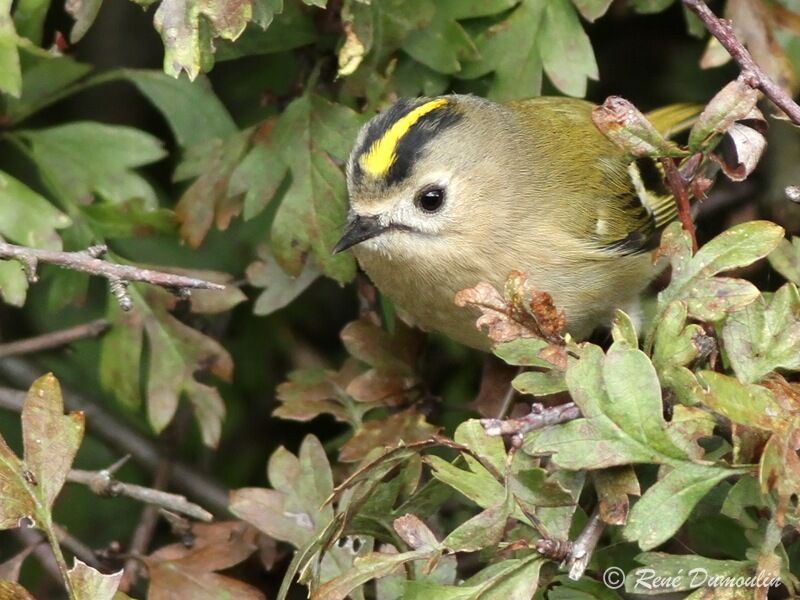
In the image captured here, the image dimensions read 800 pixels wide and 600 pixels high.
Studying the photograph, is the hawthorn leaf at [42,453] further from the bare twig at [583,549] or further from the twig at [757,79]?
the twig at [757,79]

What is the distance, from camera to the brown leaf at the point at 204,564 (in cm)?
213

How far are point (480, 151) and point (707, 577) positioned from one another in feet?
4.57

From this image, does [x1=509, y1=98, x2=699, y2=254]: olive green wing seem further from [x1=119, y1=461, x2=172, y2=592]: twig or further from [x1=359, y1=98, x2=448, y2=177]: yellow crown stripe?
[x1=119, y1=461, x2=172, y2=592]: twig

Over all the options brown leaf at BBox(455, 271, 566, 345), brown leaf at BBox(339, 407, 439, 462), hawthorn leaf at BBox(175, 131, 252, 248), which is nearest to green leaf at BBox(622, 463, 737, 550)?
brown leaf at BBox(455, 271, 566, 345)

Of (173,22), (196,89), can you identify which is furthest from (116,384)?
(173,22)

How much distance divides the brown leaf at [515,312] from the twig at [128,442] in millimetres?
1312

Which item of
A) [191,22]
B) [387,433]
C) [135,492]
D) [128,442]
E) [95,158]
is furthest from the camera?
[128,442]

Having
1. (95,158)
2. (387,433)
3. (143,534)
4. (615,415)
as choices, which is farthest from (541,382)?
(95,158)

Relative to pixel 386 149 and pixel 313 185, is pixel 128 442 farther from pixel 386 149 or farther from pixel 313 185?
pixel 386 149

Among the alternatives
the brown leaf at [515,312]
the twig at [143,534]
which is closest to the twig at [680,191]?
the brown leaf at [515,312]

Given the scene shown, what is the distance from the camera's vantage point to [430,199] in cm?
266

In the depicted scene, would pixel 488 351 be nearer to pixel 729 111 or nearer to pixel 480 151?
pixel 480 151

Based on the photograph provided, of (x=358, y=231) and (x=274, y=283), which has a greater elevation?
(x=358, y=231)

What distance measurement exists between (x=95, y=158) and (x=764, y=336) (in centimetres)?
157
